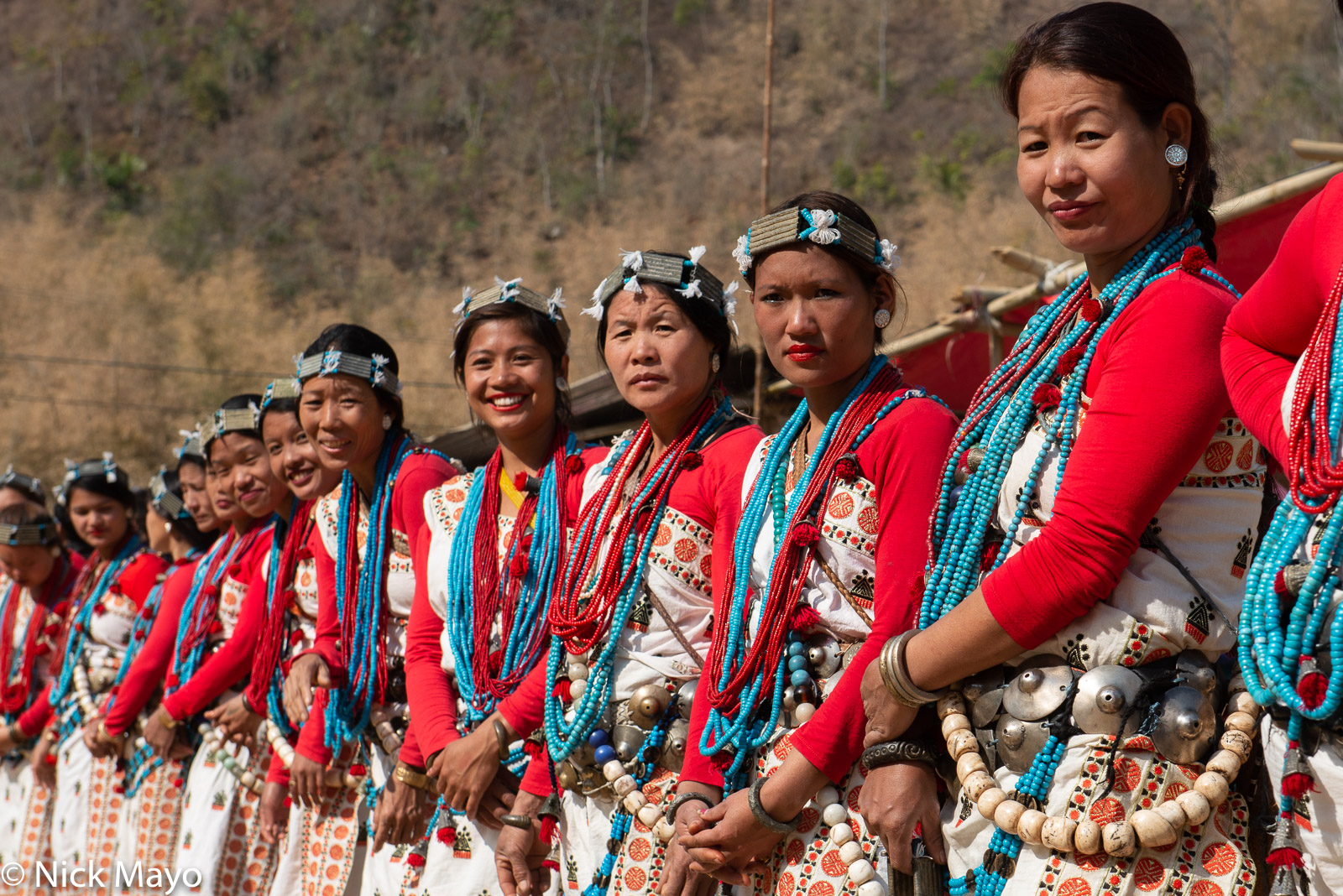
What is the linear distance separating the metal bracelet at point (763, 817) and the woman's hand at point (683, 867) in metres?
0.17

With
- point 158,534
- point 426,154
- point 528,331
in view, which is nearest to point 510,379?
point 528,331

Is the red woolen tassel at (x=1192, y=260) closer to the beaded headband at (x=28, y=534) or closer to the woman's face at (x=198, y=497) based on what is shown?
the woman's face at (x=198, y=497)

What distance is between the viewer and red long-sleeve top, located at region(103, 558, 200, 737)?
564 cm

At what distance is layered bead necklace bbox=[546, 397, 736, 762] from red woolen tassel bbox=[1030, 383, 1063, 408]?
3.37 feet

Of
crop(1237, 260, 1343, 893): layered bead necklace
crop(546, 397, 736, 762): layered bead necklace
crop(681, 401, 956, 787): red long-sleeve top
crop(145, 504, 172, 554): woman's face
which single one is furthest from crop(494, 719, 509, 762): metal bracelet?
crop(145, 504, 172, 554): woman's face

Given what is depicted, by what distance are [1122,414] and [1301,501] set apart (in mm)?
317

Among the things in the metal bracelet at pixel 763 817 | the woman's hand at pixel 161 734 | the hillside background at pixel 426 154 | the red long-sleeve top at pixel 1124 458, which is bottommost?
the woman's hand at pixel 161 734

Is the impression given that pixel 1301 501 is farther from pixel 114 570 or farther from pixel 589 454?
pixel 114 570

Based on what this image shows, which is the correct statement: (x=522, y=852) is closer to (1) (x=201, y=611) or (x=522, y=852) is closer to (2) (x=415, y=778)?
(2) (x=415, y=778)

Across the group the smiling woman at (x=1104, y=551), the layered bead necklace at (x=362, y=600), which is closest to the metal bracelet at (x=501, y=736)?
the layered bead necklace at (x=362, y=600)

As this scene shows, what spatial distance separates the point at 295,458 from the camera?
4.83 metres

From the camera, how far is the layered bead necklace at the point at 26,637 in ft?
23.1

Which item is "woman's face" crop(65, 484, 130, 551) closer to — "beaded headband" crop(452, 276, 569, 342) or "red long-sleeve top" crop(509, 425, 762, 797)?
"beaded headband" crop(452, 276, 569, 342)

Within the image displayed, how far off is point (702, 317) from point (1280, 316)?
1.57 m
